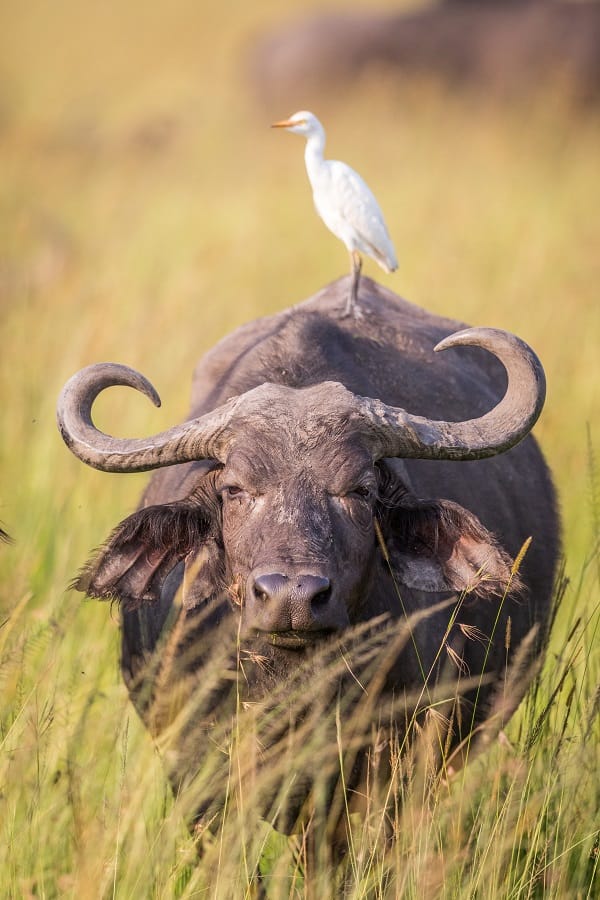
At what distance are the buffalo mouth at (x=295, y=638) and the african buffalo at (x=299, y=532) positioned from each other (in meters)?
0.01

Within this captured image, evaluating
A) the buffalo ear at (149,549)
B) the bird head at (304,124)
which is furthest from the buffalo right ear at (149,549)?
the bird head at (304,124)

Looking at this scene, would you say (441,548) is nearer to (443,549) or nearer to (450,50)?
(443,549)

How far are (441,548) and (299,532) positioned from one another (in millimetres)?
766

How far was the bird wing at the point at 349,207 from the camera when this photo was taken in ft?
16.3

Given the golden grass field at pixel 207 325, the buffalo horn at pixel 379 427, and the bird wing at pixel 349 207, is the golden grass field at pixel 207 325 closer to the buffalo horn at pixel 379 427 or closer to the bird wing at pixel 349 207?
the buffalo horn at pixel 379 427

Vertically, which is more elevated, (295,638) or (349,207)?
(349,207)

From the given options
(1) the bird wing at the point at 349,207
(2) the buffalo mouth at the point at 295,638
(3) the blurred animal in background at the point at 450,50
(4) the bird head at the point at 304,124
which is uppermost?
(3) the blurred animal in background at the point at 450,50

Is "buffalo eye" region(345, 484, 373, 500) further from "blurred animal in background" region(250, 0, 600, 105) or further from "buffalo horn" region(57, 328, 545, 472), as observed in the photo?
"blurred animal in background" region(250, 0, 600, 105)

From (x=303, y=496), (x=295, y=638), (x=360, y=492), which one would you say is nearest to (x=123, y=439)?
(x=303, y=496)

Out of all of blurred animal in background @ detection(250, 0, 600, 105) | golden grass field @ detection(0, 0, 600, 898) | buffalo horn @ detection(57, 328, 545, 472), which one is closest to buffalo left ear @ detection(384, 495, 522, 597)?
buffalo horn @ detection(57, 328, 545, 472)

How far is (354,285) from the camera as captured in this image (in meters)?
5.40

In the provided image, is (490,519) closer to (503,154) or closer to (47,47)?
(503,154)

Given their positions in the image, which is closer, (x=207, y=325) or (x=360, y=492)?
(x=360, y=492)

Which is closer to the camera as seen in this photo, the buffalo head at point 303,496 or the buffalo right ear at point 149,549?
the buffalo head at point 303,496
